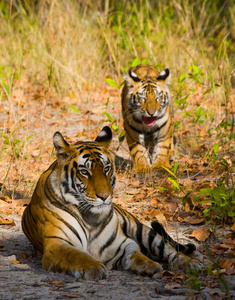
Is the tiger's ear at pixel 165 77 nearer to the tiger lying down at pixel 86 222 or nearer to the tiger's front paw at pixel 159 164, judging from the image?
the tiger's front paw at pixel 159 164

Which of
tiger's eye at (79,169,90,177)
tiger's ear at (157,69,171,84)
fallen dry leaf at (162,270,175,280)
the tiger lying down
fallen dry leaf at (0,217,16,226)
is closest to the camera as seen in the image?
fallen dry leaf at (162,270,175,280)

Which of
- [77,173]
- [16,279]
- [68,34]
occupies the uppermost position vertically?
[68,34]

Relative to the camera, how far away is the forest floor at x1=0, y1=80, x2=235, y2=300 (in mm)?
3236

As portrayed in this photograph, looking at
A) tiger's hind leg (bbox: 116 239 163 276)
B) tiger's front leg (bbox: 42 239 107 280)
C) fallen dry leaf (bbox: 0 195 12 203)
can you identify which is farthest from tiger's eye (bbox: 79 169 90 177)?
fallen dry leaf (bbox: 0 195 12 203)

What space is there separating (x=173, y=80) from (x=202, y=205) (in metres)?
3.78

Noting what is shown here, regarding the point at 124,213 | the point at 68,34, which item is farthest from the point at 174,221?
the point at 68,34

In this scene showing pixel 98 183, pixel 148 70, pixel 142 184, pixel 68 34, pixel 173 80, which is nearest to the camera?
pixel 98 183

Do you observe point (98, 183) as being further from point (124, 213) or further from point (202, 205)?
point (202, 205)

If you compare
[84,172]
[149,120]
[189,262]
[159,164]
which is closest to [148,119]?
[149,120]

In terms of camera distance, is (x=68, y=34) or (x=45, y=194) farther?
(x=68, y=34)

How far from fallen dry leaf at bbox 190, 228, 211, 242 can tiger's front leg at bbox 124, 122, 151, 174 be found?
1.79 metres

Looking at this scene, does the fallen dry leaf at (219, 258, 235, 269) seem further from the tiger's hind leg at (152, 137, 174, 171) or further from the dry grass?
the dry grass

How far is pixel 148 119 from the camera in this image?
6578mm

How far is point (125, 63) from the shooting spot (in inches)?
386
